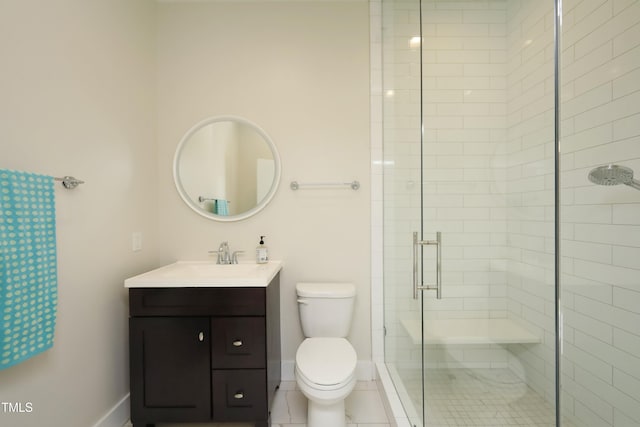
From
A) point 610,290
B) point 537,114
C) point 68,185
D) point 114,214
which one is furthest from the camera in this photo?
point 114,214

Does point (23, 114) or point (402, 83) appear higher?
point (402, 83)

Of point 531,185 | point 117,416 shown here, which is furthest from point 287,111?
point 117,416

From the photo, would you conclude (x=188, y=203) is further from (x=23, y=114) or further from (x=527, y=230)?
(x=527, y=230)

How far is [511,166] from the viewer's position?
0.80m

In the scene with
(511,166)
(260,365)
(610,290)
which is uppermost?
(511,166)

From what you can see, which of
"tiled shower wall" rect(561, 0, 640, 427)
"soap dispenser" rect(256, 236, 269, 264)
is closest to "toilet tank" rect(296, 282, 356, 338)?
"soap dispenser" rect(256, 236, 269, 264)

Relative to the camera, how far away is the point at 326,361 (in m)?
1.52

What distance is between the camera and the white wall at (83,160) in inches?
46.0

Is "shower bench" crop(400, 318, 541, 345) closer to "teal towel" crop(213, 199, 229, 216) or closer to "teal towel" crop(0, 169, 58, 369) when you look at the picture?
"teal towel" crop(213, 199, 229, 216)

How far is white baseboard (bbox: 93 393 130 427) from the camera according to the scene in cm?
155

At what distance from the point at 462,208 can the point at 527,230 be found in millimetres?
Result: 307

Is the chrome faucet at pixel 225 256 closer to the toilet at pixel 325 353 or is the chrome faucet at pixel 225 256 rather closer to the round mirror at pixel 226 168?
the round mirror at pixel 226 168

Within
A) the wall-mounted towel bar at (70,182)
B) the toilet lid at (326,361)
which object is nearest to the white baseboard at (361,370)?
the toilet lid at (326,361)

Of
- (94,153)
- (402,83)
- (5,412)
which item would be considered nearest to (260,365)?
(5,412)
